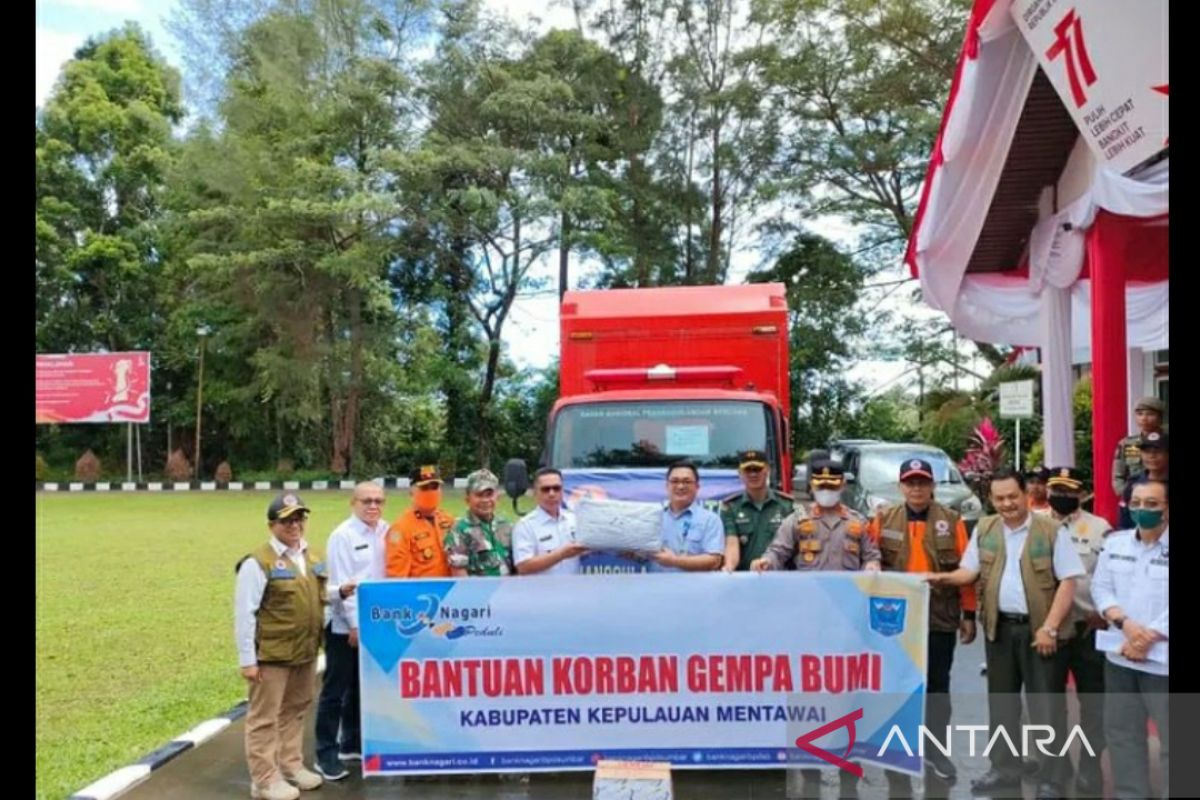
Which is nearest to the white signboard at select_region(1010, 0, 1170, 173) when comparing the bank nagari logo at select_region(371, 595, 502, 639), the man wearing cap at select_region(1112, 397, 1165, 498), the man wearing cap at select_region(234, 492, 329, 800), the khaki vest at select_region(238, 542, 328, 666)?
the man wearing cap at select_region(1112, 397, 1165, 498)

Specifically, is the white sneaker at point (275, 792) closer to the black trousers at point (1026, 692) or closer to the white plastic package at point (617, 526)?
the white plastic package at point (617, 526)

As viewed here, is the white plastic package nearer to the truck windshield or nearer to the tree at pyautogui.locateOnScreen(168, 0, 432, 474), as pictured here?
the truck windshield

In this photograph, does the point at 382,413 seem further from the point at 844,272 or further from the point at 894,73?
the point at 894,73

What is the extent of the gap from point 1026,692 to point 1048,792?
19.4 inches

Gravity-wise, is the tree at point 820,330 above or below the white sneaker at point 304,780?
above

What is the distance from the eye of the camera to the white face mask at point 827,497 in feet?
18.0

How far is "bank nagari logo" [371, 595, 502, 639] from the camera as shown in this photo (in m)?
5.30

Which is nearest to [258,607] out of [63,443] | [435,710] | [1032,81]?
[435,710]

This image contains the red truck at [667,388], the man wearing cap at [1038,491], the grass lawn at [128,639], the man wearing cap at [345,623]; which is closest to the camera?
the man wearing cap at [345,623]

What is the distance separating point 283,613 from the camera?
203 inches

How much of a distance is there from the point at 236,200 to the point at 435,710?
31.8 m

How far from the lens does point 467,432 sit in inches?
1391

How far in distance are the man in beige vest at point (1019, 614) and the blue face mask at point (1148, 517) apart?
1.99 ft

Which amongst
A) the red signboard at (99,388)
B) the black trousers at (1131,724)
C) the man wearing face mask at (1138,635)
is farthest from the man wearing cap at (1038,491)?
the red signboard at (99,388)
